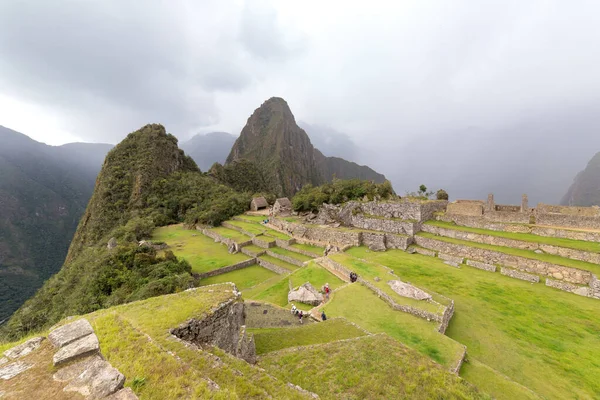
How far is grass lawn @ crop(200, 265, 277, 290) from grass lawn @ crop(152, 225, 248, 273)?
130 centimetres

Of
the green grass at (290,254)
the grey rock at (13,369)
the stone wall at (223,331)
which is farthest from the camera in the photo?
the green grass at (290,254)

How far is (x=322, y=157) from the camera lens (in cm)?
17750

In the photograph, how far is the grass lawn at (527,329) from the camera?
794cm

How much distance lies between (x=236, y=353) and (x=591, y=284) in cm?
1782

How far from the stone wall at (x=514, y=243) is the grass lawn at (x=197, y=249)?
18.6m

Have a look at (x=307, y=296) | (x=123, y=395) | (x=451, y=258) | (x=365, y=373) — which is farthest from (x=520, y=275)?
(x=123, y=395)

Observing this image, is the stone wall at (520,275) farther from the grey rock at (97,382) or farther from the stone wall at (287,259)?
the grey rock at (97,382)

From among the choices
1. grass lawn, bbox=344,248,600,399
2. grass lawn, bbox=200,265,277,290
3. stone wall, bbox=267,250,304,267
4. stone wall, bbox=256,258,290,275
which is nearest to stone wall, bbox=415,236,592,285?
grass lawn, bbox=344,248,600,399

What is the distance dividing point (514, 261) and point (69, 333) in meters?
21.0

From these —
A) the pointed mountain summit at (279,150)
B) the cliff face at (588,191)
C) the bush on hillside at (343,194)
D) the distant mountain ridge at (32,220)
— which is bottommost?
the distant mountain ridge at (32,220)

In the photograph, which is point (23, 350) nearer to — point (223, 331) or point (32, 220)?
point (223, 331)

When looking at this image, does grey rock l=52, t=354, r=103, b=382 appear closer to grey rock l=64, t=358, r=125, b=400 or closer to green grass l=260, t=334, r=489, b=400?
grey rock l=64, t=358, r=125, b=400

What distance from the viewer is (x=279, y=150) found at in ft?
397

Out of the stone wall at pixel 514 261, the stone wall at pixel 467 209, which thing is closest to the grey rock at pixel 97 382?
the stone wall at pixel 514 261
